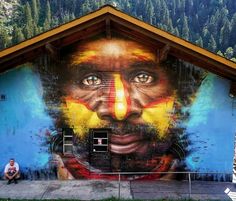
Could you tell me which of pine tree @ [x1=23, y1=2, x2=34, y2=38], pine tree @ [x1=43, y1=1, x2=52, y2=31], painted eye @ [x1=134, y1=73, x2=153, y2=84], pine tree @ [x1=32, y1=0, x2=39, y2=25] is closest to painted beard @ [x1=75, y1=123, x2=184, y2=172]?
painted eye @ [x1=134, y1=73, x2=153, y2=84]

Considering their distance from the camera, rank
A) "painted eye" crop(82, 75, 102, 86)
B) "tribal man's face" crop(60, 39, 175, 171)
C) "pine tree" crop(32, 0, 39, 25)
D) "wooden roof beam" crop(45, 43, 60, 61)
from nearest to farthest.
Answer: "wooden roof beam" crop(45, 43, 60, 61)
"tribal man's face" crop(60, 39, 175, 171)
"painted eye" crop(82, 75, 102, 86)
"pine tree" crop(32, 0, 39, 25)

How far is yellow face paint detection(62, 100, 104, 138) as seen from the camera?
1341 centimetres

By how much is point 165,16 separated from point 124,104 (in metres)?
145

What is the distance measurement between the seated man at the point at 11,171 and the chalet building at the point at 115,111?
13.7 inches

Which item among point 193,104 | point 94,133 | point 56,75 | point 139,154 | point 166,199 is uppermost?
point 56,75

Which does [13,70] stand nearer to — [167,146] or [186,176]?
[167,146]

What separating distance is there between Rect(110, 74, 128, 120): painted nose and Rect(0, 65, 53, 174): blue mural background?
2.74 m

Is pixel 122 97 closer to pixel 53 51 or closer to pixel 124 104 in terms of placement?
pixel 124 104

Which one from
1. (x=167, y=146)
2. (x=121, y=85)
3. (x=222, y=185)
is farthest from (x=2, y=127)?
(x=222, y=185)

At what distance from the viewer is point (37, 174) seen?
13562 mm

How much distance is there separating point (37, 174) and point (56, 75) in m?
4.17

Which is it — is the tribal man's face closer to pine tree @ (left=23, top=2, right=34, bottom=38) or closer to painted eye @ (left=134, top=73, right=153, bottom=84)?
painted eye @ (left=134, top=73, right=153, bottom=84)

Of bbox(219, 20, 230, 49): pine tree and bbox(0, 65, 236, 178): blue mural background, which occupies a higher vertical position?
bbox(219, 20, 230, 49): pine tree

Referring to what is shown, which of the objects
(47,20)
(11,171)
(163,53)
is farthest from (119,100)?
(47,20)
